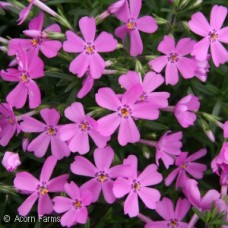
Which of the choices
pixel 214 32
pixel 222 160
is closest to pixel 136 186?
pixel 222 160

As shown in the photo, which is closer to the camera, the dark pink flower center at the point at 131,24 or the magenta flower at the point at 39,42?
the magenta flower at the point at 39,42

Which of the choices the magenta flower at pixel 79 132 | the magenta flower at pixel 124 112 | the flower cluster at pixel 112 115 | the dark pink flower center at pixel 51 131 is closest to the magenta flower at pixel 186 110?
the flower cluster at pixel 112 115

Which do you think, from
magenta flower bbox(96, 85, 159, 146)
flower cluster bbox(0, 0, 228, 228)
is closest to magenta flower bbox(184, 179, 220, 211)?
flower cluster bbox(0, 0, 228, 228)

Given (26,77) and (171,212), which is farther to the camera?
(171,212)

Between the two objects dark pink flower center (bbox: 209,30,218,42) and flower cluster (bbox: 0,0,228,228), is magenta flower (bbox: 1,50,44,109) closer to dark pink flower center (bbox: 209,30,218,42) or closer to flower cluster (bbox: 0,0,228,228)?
flower cluster (bbox: 0,0,228,228)

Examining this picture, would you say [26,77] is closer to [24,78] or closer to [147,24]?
[24,78]

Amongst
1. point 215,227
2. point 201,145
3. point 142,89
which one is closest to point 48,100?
point 142,89

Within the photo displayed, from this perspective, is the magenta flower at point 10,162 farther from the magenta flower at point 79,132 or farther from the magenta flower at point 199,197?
the magenta flower at point 199,197
